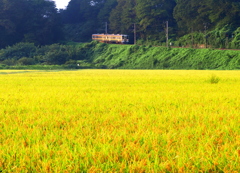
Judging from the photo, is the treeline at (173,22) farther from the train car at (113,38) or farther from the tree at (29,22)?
the tree at (29,22)

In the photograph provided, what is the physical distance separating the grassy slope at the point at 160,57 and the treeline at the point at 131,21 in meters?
3.98

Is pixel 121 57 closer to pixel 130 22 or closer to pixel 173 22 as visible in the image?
pixel 130 22

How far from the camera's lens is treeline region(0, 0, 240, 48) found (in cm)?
5650

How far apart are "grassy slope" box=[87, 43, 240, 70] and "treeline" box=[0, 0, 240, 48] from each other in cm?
398

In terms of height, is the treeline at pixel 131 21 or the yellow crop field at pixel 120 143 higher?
the treeline at pixel 131 21

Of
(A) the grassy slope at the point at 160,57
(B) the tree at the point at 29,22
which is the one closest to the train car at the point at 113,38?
(A) the grassy slope at the point at 160,57

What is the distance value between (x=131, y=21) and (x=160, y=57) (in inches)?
895

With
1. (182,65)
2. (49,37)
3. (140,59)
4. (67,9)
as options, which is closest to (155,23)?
(140,59)

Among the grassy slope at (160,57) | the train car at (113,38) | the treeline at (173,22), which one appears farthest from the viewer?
the train car at (113,38)

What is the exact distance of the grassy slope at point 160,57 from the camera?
45719mm

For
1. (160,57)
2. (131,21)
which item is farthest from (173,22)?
(160,57)

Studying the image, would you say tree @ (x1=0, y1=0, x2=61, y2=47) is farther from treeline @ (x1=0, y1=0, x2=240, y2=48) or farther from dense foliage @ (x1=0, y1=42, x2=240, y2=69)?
dense foliage @ (x1=0, y1=42, x2=240, y2=69)

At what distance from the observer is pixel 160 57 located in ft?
178

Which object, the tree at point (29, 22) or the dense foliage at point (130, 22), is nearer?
the dense foliage at point (130, 22)
